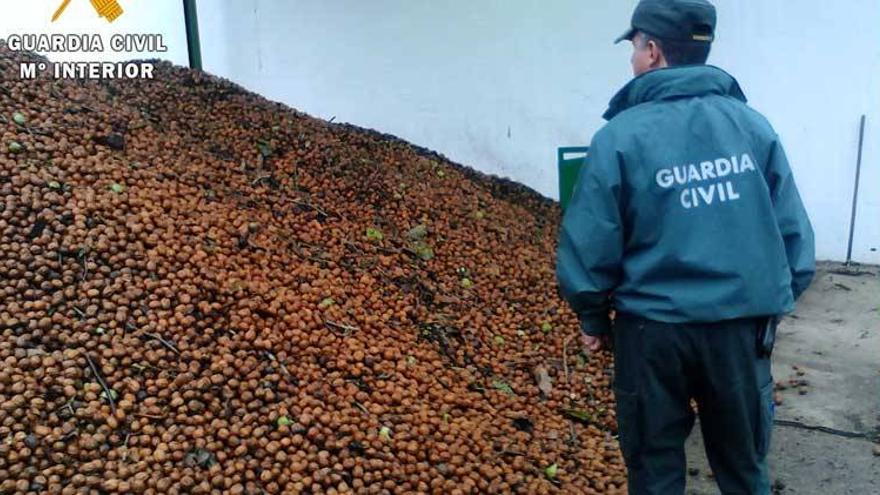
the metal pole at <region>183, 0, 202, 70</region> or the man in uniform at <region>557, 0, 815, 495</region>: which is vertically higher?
the metal pole at <region>183, 0, 202, 70</region>

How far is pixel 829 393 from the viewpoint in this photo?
370 cm

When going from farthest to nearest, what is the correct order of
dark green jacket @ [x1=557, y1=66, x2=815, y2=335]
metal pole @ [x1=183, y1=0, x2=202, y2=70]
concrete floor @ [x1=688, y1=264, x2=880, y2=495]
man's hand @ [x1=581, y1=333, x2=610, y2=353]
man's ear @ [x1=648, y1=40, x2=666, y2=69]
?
metal pole @ [x1=183, y1=0, x2=202, y2=70], concrete floor @ [x1=688, y1=264, x2=880, y2=495], man's hand @ [x1=581, y1=333, x2=610, y2=353], man's ear @ [x1=648, y1=40, x2=666, y2=69], dark green jacket @ [x1=557, y1=66, x2=815, y2=335]

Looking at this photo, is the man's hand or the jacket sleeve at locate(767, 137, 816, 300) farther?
the man's hand

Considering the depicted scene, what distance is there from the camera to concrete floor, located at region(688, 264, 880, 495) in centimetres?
302

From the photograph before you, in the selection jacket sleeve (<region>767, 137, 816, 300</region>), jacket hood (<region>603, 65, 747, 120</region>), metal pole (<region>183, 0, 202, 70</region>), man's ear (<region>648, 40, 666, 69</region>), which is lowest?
jacket sleeve (<region>767, 137, 816, 300</region>)

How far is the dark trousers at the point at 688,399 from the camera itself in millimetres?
2064

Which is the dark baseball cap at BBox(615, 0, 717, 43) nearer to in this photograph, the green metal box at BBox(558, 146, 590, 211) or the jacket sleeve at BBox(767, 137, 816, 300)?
the jacket sleeve at BBox(767, 137, 816, 300)

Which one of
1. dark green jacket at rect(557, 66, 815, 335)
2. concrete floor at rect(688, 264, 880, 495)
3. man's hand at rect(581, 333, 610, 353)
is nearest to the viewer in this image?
dark green jacket at rect(557, 66, 815, 335)

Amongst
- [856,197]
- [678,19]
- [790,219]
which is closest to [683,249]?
[790,219]

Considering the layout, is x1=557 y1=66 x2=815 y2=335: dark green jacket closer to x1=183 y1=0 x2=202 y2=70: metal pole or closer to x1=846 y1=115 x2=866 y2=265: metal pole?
x1=846 y1=115 x2=866 y2=265: metal pole

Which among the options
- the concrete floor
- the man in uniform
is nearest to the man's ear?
the man in uniform

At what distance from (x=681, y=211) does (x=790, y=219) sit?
341 mm

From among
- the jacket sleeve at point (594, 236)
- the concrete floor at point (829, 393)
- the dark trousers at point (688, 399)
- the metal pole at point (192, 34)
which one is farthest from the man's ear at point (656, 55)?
the metal pole at point (192, 34)

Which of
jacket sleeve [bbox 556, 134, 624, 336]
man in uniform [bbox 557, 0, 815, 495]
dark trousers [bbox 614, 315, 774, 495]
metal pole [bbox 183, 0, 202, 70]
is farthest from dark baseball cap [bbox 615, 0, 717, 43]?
metal pole [bbox 183, 0, 202, 70]
